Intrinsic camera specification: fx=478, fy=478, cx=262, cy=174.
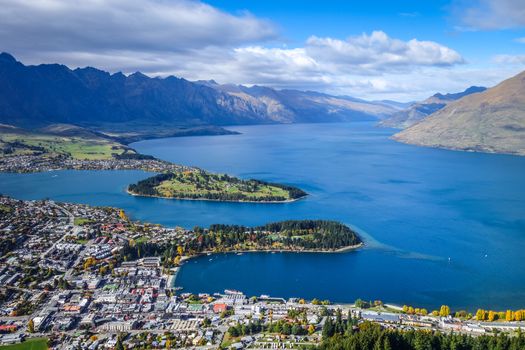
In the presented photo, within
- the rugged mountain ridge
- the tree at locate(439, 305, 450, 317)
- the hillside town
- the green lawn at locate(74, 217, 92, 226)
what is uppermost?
the rugged mountain ridge

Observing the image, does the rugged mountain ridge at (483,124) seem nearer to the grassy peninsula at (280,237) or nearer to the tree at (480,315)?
the grassy peninsula at (280,237)

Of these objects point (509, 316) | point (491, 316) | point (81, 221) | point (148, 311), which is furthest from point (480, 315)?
point (81, 221)

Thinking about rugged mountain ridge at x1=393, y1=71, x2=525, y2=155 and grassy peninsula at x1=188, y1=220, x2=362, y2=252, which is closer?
grassy peninsula at x1=188, y1=220, x2=362, y2=252

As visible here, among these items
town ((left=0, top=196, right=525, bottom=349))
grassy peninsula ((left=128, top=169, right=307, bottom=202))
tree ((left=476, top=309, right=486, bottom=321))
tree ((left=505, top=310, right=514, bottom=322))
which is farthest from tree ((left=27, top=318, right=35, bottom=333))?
grassy peninsula ((left=128, top=169, right=307, bottom=202))

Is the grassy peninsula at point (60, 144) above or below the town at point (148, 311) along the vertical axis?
above

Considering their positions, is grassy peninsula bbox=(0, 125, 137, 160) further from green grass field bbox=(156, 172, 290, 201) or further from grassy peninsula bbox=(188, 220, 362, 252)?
grassy peninsula bbox=(188, 220, 362, 252)

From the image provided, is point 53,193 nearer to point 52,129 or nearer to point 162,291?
point 162,291

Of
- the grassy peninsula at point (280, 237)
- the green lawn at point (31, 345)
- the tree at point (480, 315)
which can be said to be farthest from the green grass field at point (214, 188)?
the green lawn at point (31, 345)
